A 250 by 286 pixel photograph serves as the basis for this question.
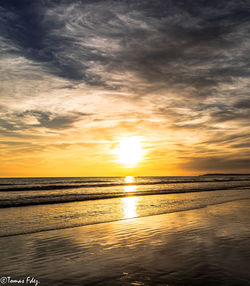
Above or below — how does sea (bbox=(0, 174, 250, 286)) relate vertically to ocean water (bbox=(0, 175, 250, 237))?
above

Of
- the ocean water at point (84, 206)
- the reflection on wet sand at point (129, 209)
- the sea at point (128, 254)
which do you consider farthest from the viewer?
the reflection on wet sand at point (129, 209)

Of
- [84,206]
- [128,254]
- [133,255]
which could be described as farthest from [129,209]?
[133,255]

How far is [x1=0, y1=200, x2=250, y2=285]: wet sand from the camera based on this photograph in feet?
19.5

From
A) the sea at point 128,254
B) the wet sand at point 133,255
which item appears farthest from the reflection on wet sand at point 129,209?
the wet sand at point 133,255

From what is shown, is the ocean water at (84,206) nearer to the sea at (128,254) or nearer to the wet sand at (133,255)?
the sea at (128,254)

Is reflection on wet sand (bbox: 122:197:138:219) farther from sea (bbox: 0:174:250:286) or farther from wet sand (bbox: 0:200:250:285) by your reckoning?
wet sand (bbox: 0:200:250:285)

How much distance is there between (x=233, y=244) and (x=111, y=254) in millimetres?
4580

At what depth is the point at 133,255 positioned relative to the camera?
768 centimetres

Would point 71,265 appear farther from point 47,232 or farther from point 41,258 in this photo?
point 47,232

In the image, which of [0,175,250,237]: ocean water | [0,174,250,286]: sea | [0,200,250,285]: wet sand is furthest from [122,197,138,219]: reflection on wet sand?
[0,200,250,285]: wet sand

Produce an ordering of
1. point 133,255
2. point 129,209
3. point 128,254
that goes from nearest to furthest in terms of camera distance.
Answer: point 133,255 < point 128,254 < point 129,209

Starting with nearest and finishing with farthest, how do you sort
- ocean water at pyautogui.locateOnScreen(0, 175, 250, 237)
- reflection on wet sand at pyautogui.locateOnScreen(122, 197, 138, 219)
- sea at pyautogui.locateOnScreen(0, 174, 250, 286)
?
sea at pyautogui.locateOnScreen(0, 174, 250, 286) < ocean water at pyautogui.locateOnScreen(0, 175, 250, 237) < reflection on wet sand at pyautogui.locateOnScreen(122, 197, 138, 219)

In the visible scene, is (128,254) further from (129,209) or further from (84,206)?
(84,206)

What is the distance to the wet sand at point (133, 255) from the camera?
5934mm
